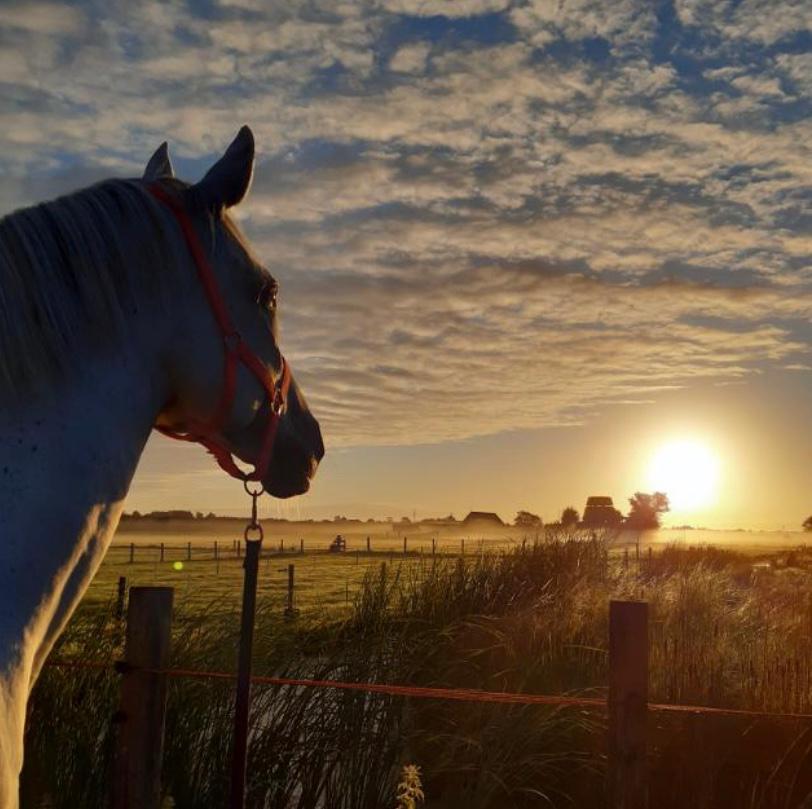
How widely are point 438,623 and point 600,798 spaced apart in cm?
198

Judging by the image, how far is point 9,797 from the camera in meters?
1.71

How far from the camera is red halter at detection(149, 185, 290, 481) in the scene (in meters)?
2.23

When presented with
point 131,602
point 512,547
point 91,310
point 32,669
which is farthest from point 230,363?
point 512,547

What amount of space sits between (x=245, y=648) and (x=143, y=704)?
61.8 inches

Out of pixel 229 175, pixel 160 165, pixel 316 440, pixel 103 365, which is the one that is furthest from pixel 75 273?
pixel 316 440

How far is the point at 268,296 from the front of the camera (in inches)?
96.3

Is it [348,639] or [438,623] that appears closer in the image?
[348,639]

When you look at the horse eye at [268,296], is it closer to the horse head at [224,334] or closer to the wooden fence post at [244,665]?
the horse head at [224,334]

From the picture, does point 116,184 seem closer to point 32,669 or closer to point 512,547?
point 32,669

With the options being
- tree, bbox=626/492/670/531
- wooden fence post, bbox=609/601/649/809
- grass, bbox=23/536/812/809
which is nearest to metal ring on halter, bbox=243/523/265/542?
wooden fence post, bbox=609/601/649/809

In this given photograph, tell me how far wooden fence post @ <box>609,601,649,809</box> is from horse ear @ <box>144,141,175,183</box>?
215 cm

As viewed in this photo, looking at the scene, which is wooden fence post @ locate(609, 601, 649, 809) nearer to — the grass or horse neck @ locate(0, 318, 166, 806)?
the grass

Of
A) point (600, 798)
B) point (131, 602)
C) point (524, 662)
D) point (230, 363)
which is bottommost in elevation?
point (600, 798)

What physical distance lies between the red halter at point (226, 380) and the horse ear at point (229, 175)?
3.6 inches
